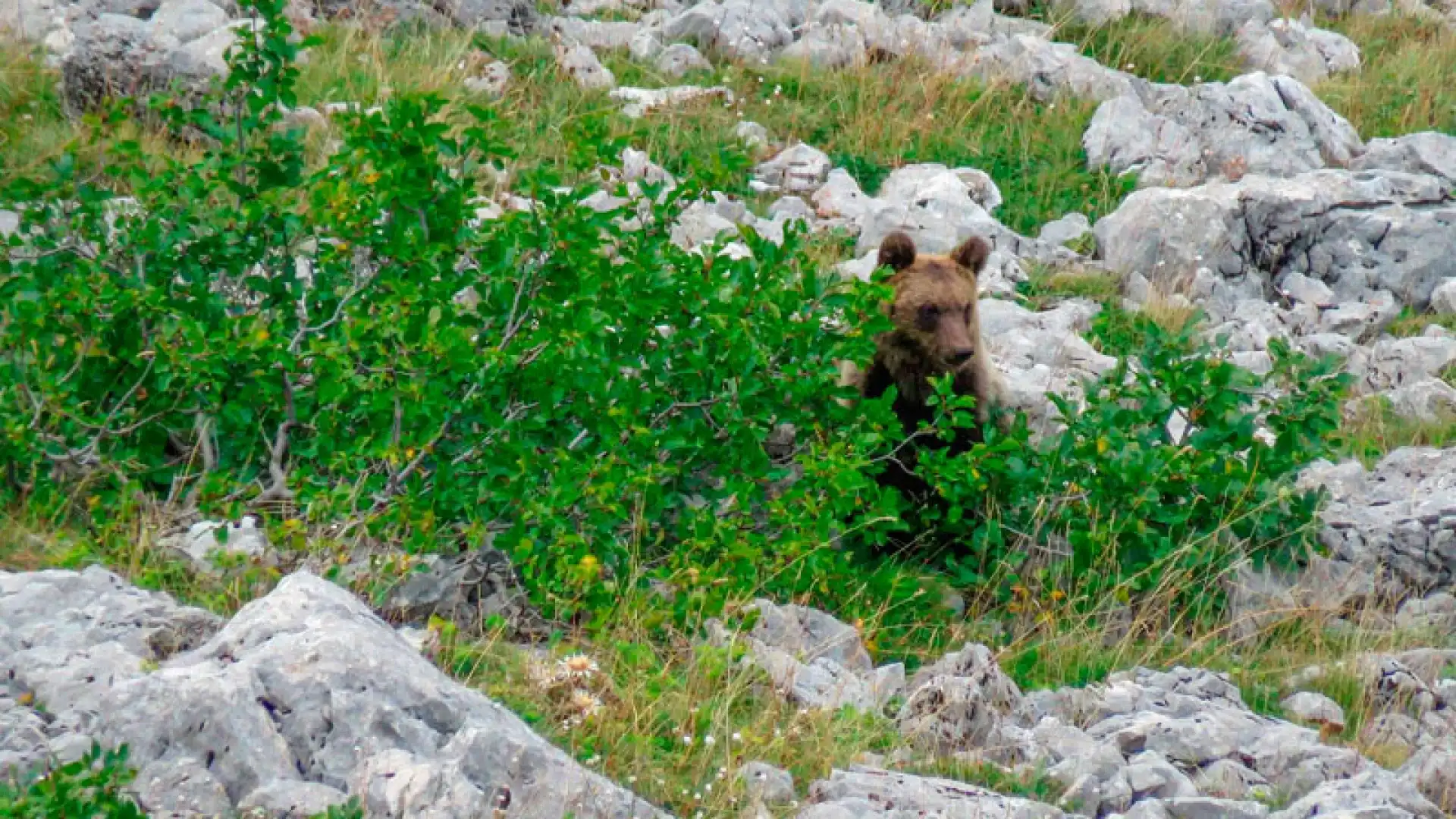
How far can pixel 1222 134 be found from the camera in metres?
11.9

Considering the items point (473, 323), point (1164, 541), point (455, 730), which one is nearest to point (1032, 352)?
point (1164, 541)

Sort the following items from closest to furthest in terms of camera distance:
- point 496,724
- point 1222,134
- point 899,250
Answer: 1. point 496,724
2. point 899,250
3. point 1222,134

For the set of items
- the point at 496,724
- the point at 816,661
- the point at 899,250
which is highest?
the point at 496,724

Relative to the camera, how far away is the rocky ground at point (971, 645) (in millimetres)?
4004

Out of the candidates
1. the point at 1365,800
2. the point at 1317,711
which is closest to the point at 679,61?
the point at 1317,711

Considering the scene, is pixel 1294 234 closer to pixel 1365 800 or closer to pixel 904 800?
pixel 1365 800

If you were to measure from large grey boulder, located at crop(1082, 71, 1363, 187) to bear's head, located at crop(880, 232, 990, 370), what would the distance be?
11.9 feet

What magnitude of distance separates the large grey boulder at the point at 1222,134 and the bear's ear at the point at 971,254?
11.4ft

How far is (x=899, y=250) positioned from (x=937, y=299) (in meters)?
0.36

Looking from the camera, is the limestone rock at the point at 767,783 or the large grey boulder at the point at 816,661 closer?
the limestone rock at the point at 767,783

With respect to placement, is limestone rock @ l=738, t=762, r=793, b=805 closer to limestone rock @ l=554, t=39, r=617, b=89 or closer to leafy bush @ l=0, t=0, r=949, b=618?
leafy bush @ l=0, t=0, r=949, b=618

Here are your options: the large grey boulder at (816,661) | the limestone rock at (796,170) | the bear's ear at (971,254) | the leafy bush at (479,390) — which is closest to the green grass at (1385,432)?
the leafy bush at (479,390)

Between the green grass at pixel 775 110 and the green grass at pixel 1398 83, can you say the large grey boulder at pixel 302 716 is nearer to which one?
the green grass at pixel 775 110

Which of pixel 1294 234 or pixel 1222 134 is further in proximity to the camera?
pixel 1222 134
